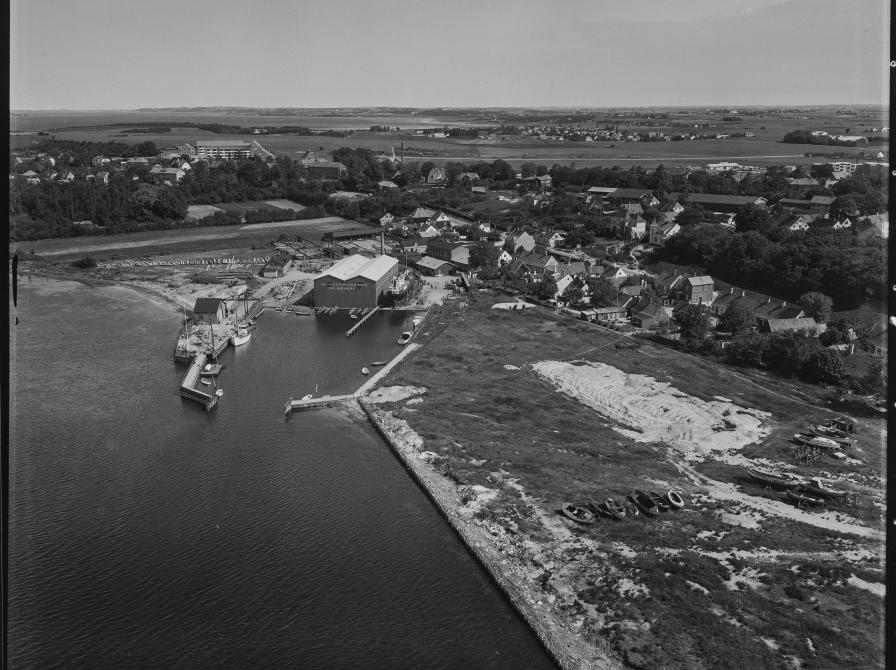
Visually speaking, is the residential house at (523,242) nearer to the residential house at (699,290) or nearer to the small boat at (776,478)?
the residential house at (699,290)

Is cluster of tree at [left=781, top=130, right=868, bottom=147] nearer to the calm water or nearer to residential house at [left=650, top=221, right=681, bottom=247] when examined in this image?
residential house at [left=650, top=221, right=681, bottom=247]

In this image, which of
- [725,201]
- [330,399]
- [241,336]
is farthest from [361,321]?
[725,201]

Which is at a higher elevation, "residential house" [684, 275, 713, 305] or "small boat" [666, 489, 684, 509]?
"residential house" [684, 275, 713, 305]

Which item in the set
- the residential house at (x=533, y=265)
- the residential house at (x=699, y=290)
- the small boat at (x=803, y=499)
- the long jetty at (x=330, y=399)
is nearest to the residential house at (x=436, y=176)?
the residential house at (x=533, y=265)

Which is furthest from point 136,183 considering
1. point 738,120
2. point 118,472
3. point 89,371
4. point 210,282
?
point 738,120

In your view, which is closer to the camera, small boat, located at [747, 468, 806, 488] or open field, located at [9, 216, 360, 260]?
small boat, located at [747, 468, 806, 488]

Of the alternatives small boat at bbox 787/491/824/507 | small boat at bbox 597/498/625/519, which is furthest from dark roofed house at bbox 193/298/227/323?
small boat at bbox 787/491/824/507

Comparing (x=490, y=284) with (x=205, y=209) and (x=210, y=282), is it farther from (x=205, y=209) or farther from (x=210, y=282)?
(x=205, y=209)

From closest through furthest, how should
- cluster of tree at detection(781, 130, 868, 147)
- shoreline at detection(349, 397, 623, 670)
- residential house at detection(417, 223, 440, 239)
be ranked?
shoreline at detection(349, 397, 623, 670)
residential house at detection(417, 223, 440, 239)
cluster of tree at detection(781, 130, 868, 147)
